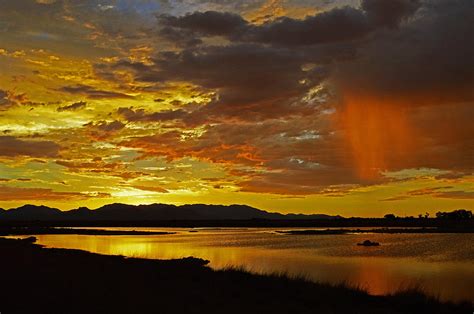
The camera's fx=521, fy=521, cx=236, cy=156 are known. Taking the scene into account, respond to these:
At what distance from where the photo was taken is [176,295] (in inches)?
1043

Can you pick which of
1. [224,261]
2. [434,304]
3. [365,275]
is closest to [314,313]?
[434,304]

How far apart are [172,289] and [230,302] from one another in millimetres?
5223

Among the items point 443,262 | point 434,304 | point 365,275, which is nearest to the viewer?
point 434,304

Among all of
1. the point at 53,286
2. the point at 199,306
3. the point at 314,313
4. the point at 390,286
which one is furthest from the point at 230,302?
the point at 390,286

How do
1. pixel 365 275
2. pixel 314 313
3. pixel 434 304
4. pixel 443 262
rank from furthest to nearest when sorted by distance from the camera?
pixel 443 262
pixel 365 275
pixel 434 304
pixel 314 313

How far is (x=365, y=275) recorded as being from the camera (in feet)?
152

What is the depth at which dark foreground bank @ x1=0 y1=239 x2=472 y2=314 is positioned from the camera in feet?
73.2

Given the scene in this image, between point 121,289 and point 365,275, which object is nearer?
point 121,289

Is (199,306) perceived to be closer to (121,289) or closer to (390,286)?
(121,289)

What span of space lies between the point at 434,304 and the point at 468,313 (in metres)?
2.06

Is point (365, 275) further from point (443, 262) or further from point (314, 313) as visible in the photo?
point (314, 313)

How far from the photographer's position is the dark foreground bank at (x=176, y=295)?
2231 cm

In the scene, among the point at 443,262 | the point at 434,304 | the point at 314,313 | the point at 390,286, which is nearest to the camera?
the point at 314,313

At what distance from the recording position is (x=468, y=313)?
2561cm
